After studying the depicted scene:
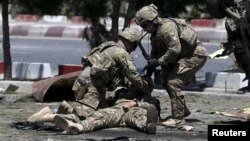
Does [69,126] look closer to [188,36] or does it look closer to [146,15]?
[146,15]

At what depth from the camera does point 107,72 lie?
1027 cm

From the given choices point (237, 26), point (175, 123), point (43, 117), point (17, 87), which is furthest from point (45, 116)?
point (237, 26)

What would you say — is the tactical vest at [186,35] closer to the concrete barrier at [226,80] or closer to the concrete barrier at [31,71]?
the concrete barrier at [226,80]

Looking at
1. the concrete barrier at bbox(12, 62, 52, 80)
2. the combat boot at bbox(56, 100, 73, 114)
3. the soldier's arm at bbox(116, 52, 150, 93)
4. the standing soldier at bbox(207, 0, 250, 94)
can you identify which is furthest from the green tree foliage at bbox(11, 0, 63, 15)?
the soldier's arm at bbox(116, 52, 150, 93)

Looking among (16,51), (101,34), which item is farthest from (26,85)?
(16,51)

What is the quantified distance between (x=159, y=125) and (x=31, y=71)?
21.0ft

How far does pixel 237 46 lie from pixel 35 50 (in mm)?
12423

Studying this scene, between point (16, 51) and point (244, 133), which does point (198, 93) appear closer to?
point (244, 133)

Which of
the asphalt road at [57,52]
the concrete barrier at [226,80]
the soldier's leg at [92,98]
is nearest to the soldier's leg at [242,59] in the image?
the concrete barrier at [226,80]

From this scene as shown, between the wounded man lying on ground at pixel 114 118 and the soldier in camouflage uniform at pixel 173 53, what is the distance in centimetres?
32

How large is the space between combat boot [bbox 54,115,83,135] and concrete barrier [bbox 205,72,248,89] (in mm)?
5614

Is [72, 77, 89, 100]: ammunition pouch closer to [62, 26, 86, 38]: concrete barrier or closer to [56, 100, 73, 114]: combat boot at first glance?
[56, 100, 73, 114]: combat boot

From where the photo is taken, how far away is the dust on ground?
31.5 feet

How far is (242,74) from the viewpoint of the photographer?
48.7 feet
